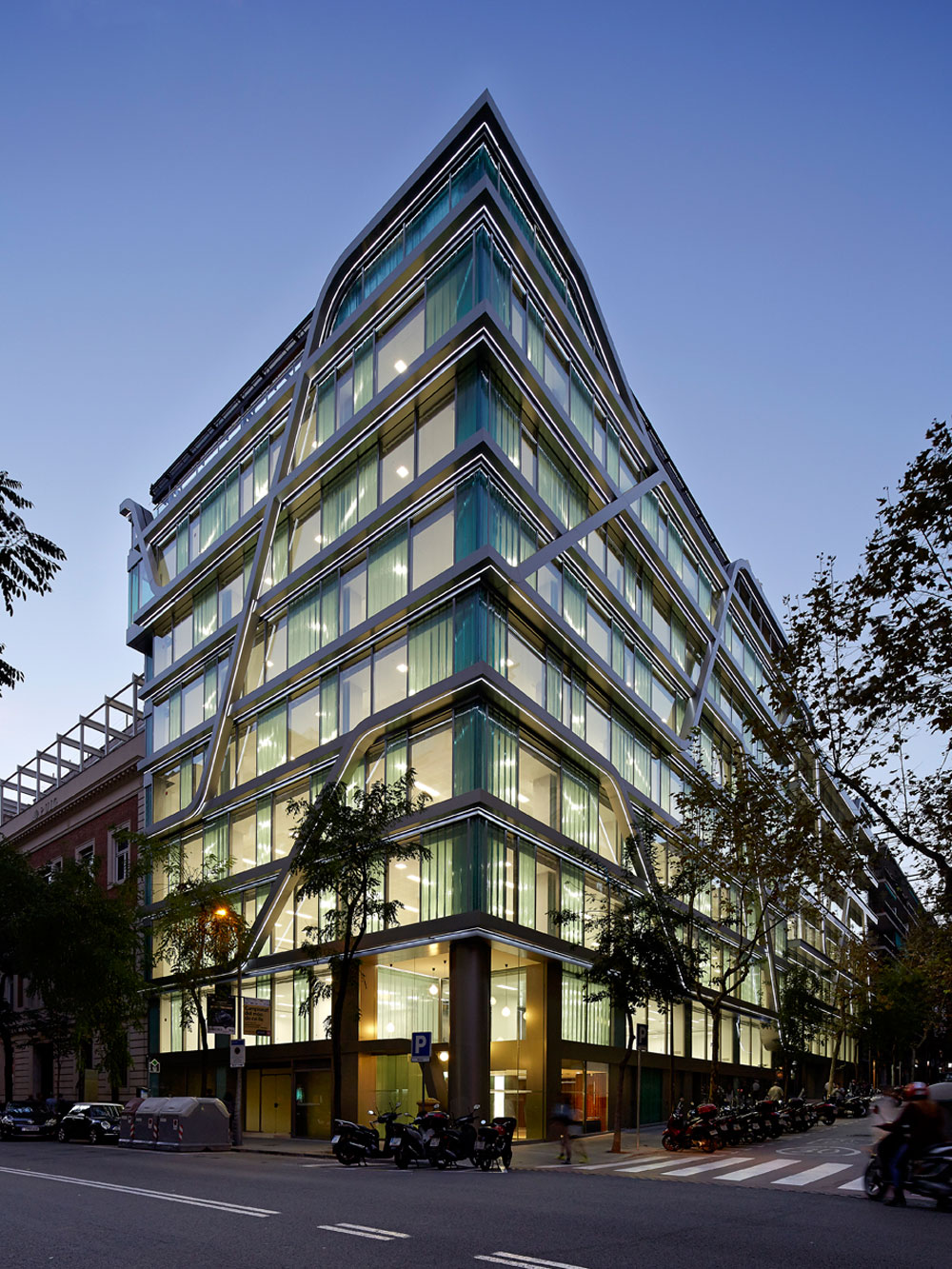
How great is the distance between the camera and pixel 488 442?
35.2 metres

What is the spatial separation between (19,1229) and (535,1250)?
596cm

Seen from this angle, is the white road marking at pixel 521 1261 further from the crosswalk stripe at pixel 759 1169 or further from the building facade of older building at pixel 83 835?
the building facade of older building at pixel 83 835

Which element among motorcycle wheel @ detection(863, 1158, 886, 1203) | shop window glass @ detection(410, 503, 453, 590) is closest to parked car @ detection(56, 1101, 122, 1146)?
shop window glass @ detection(410, 503, 453, 590)

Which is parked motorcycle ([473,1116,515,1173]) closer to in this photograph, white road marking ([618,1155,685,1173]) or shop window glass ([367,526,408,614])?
white road marking ([618,1155,685,1173])

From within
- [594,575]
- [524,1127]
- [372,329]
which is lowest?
[524,1127]

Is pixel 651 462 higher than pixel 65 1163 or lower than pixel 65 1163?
higher

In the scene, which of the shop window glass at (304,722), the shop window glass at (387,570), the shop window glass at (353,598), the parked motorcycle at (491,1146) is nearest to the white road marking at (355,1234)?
the parked motorcycle at (491,1146)

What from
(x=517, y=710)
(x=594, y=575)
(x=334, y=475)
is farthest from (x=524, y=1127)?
(x=334, y=475)

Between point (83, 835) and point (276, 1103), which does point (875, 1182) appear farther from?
point (83, 835)

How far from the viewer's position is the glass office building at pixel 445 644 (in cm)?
3541

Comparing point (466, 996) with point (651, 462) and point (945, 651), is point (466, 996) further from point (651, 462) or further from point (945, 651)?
point (651, 462)

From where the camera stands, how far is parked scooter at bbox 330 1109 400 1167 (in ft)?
84.5

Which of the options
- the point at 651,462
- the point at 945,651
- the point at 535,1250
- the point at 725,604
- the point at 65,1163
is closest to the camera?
the point at 535,1250

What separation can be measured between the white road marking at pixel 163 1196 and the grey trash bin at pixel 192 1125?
10.8 m
